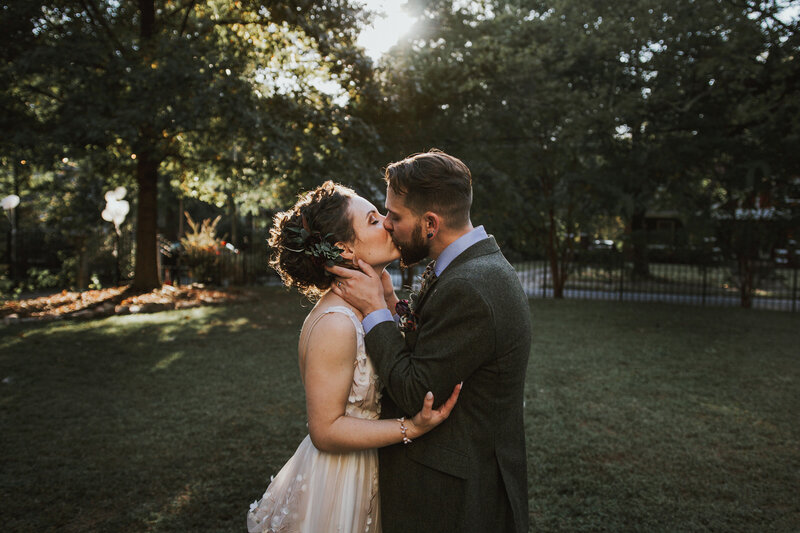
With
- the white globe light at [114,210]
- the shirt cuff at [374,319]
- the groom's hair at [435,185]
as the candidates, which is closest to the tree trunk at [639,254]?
the white globe light at [114,210]

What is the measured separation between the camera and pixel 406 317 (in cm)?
218

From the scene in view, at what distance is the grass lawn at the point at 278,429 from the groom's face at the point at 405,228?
262 cm

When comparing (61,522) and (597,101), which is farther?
(597,101)

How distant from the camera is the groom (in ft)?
6.35

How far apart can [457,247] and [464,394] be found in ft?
1.80

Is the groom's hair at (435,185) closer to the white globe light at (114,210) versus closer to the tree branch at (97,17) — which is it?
the tree branch at (97,17)

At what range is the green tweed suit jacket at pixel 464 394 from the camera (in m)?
1.93

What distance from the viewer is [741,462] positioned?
195 inches

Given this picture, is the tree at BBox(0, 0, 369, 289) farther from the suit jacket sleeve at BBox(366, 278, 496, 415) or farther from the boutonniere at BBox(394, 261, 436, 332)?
the suit jacket sleeve at BBox(366, 278, 496, 415)

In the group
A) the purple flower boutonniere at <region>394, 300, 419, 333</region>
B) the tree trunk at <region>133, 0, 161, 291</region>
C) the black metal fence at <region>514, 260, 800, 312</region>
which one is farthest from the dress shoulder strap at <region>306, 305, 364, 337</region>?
the black metal fence at <region>514, 260, 800, 312</region>

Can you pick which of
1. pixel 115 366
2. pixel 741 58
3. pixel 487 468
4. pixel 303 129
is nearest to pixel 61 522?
pixel 487 468

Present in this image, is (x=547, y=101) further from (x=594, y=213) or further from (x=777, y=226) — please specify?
(x=777, y=226)

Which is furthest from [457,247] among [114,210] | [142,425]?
[114,210]

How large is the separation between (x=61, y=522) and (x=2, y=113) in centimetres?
984
